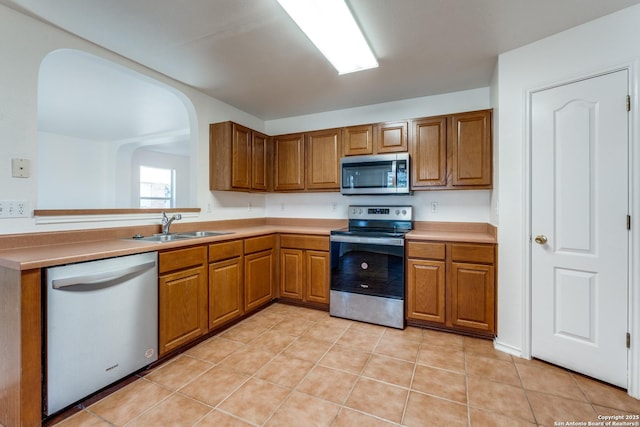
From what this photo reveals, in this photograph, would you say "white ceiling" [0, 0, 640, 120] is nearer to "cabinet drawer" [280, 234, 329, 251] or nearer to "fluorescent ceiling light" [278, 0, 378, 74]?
"fluorescent ceiling light" [278, 0, 378, 74]

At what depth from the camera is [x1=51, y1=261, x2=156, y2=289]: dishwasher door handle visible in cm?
150

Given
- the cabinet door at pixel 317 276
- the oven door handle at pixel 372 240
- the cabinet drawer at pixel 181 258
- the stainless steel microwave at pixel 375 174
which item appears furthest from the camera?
the cabinet door at pixel 317 276

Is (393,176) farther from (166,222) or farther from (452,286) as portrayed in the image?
(166,222)

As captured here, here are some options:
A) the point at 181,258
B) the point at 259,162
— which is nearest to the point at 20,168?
the point at 181,258

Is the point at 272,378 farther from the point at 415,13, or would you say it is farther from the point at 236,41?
the point at 415,13

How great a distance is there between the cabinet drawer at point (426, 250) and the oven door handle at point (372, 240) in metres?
0.11

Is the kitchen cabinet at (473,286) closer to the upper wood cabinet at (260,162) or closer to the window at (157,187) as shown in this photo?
the upper wood cabinet at (260,162)

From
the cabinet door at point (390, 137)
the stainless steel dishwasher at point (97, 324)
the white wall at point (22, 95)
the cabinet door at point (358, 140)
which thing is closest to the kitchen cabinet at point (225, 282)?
the stainless steel dishwasher at point (97, 324)

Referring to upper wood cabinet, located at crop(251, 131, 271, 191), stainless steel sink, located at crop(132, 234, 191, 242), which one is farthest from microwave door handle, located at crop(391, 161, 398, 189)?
stainless steel sink, located at crop(132, 234, 191, 242)

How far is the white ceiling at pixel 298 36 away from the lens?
1.74 meters

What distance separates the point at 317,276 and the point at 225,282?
99 cm

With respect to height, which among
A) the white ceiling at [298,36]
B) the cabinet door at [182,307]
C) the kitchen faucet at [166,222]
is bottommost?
the cabinet door at [182,307]

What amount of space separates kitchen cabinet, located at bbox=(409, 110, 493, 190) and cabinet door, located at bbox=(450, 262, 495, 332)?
82 centimetres

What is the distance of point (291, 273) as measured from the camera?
3201 mm
